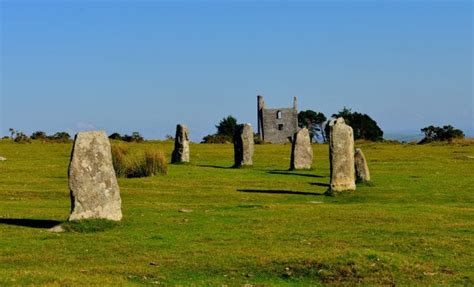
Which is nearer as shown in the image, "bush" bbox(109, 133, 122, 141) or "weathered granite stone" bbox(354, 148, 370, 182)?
"weathered granite stone" bbox(354, 148, 370, 182)

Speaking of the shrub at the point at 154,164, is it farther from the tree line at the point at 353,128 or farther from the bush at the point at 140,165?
the tree line at the point at 353,128

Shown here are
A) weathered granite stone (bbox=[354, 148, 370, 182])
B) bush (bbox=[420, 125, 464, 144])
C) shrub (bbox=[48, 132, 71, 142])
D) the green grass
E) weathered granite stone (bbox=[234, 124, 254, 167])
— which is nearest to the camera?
the green grass

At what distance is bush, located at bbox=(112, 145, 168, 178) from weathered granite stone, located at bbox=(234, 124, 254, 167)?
26.1ft

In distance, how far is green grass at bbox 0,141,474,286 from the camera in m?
15.2

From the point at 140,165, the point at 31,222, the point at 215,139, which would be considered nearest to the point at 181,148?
the point at 140,165

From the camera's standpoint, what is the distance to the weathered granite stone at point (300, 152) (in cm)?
4375

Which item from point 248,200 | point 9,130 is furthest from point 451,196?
point 9,130

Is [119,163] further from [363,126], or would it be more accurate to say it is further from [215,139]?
[363,126]

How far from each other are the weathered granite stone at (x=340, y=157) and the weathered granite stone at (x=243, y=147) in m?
15.9

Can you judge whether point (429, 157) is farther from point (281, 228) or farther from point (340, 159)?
point (281, 228)

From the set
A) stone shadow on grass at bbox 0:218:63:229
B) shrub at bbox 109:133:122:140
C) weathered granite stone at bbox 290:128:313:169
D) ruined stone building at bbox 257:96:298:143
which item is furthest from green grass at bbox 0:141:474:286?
ruined stone building at bbox 257:96:298:143

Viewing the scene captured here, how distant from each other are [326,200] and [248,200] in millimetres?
3000

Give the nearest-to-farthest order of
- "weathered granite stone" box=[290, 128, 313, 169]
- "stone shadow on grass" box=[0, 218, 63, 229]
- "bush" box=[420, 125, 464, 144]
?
"stone shadow on grass" box=[0, 218, 63, 229] < "weathered granite stone" box=[290, 128, 313, 169] < "bush" box=[420, 125, 464, 144]

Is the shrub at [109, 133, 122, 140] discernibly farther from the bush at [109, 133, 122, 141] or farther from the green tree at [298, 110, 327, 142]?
the green tree at [298, 110, 327, 142]
